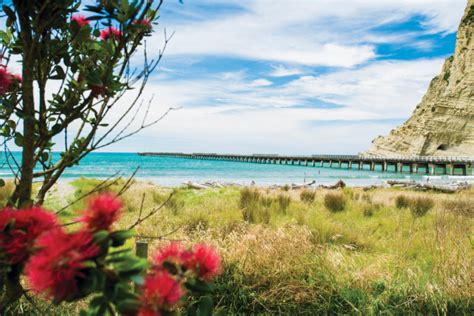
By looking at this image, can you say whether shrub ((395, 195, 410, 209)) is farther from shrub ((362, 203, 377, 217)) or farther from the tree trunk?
the tree trunk

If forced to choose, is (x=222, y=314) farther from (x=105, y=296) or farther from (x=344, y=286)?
(x=344, y=286)

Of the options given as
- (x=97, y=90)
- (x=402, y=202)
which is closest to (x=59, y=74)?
(x=97, y=90)

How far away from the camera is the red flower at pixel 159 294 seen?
2.59ft

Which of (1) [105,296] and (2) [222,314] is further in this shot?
(2) [222,314]

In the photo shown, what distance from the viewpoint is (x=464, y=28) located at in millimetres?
57031

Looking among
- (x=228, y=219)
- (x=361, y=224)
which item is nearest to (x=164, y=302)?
(x=228, y=219)

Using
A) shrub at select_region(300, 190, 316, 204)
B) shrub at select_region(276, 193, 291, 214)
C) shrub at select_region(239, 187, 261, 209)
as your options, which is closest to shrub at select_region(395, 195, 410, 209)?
shrub at select_region(300, 190, 316, 204)

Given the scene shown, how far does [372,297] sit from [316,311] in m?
0.54

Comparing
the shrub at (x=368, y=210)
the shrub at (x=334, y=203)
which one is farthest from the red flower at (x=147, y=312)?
the shrub at (x=334, y=203)

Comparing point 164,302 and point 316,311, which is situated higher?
point 164,302

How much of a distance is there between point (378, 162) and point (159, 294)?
59.4m

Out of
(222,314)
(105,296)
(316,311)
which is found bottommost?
(316,311)

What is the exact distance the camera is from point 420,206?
10133mm

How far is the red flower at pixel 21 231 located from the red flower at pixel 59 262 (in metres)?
0.11
